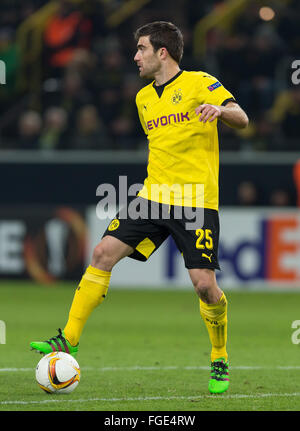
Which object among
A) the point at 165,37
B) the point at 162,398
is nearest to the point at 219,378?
the point at 162,398

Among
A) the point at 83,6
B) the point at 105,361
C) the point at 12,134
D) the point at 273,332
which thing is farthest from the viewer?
the point at 83,6

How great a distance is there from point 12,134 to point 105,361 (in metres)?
8.35

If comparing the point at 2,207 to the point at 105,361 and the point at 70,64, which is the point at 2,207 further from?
the point at 105,361

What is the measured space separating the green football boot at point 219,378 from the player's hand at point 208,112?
1570 millimetres

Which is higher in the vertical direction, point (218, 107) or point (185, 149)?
point (218, 107)

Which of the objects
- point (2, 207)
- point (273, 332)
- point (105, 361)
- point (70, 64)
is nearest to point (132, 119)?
point (70, 64)

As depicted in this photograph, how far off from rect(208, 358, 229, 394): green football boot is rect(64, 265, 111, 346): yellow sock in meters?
0.86

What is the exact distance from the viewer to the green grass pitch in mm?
5688

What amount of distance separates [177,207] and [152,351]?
2355mm

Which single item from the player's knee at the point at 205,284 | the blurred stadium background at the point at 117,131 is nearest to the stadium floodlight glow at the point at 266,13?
the blurred stadium background at the point at 117,131

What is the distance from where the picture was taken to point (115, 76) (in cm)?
1523

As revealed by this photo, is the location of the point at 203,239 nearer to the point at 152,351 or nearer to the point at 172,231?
the point at 172,231

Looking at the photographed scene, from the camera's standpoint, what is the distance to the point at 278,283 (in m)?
13.1

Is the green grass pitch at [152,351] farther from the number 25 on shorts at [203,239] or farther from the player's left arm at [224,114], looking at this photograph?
the player's left arm at [224,114]
